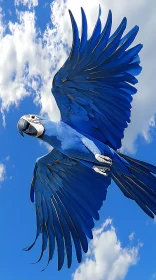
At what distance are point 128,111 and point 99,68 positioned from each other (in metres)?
0.86

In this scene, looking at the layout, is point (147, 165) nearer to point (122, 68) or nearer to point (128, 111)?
point (128, 111)

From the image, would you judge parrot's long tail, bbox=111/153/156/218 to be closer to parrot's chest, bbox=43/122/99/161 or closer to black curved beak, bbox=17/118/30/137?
parrot's chest, bbox=43/122/99/161

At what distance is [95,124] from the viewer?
7.77 m

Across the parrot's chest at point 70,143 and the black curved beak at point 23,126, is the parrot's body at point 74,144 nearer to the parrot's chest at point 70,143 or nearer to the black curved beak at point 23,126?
the parrot's chest at point 70,143

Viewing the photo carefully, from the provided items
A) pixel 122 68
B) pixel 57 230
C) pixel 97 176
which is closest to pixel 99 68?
pixel 122 68

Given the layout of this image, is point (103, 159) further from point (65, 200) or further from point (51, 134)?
point (65, 200)

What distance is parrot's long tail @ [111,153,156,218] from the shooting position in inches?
303

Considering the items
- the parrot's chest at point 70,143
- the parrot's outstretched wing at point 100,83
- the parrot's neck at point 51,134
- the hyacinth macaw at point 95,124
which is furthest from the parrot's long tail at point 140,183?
the parrot's neck at point 51,134

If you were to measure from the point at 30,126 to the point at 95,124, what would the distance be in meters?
1.16

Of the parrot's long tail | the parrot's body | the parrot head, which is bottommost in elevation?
the parrot's long tail

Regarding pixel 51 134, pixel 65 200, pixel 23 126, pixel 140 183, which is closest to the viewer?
pixel 23 126

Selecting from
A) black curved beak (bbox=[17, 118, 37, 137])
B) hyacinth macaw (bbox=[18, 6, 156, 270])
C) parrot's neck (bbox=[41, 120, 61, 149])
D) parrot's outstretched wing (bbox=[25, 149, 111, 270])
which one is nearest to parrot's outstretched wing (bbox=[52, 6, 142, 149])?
hyacinth macaw (bbox=[18, 6, 156, 270])

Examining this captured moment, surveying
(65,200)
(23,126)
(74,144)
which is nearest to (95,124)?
(74,144)

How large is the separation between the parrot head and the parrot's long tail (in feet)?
4.70
